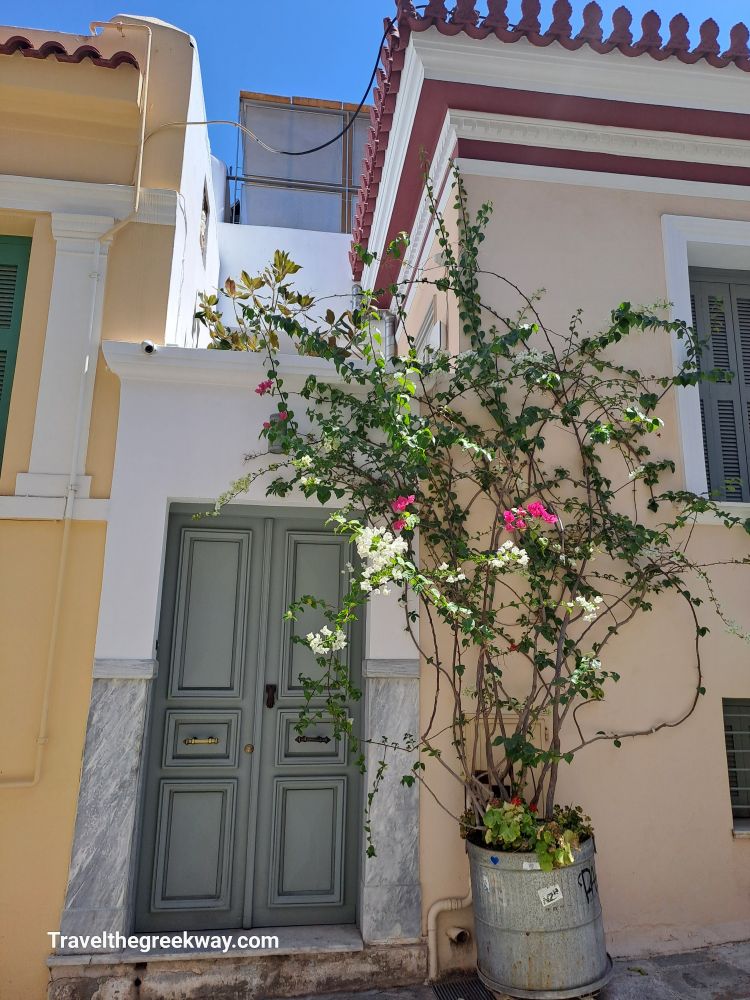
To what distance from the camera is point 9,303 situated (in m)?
4.46

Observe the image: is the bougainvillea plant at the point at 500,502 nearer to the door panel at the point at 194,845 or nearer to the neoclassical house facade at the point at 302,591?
the neoclassical house facade at the point at 302,591

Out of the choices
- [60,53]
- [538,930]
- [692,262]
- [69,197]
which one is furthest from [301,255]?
[538,930]

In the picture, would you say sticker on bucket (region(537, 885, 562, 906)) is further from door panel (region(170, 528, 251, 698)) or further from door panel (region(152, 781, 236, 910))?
door panel (region(170, 528, 251, 698))

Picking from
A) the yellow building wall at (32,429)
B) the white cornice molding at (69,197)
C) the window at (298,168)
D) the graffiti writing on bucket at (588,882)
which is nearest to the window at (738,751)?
the graffiti writing on bucket at (588,882)

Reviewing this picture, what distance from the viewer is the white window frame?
4.29 metres

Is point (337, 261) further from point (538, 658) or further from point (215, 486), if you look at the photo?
point (538, 658)

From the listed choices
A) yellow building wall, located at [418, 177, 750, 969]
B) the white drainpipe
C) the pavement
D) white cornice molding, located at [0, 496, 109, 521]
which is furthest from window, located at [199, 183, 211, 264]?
the pavement

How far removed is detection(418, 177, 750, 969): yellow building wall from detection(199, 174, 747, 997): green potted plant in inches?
3.4

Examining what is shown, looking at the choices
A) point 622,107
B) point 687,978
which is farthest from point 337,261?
point 687,978

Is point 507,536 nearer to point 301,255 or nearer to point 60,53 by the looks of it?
point 60,53

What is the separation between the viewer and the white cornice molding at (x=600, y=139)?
4.51 metres

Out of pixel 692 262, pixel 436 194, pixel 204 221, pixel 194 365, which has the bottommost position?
pixel 194 365

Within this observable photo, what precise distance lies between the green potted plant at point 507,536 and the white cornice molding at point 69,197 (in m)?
1.01

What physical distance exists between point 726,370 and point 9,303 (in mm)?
4669
